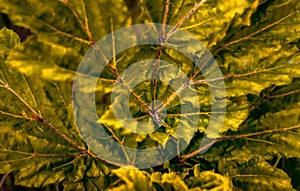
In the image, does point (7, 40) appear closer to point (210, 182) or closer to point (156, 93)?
point (156, 93)

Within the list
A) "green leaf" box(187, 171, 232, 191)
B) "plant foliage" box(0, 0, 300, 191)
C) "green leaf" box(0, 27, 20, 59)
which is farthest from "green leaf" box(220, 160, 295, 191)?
"green leaf" box(0, 27, 20, 59)

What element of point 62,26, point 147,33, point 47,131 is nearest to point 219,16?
point 147,33

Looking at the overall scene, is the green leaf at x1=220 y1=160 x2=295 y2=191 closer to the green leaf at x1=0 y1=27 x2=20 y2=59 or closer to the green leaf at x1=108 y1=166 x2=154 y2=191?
the green leaf at x1=108 y1=166 x2=154 y2=191

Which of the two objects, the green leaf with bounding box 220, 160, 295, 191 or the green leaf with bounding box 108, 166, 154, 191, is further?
the green leaf with bounding box 220, 160, 295, 191

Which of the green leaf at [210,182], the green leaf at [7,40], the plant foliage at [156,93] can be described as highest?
the green leaf at [7,40]

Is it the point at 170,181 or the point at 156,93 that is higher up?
the point at 156,93

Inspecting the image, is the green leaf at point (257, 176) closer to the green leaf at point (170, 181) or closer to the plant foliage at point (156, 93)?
the plant foliage at point (156, 93)

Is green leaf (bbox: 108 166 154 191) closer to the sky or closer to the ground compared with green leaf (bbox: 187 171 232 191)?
closer to the sky

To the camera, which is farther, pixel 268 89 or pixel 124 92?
pixel 268 89

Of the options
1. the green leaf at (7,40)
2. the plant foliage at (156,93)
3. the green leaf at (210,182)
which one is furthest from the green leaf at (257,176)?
the green leaf at (7,40)

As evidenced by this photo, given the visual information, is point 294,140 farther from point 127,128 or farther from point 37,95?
point 37,95

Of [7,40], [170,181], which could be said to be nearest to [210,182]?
[170,181]
